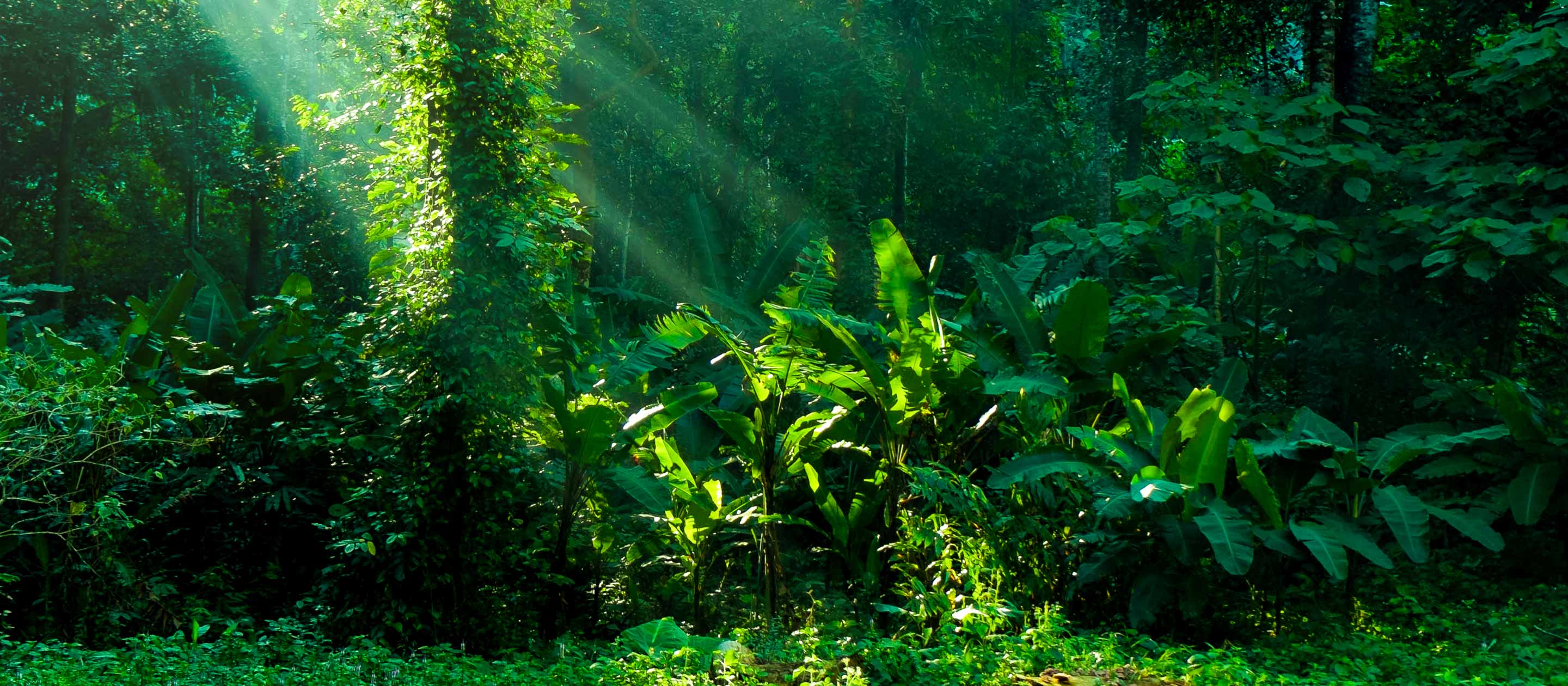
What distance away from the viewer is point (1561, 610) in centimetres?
688

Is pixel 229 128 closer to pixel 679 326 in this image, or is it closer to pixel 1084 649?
pixel 679 326

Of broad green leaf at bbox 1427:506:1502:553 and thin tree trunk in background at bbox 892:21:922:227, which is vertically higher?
thin tree trunk in background at bbox 892:21:922:227

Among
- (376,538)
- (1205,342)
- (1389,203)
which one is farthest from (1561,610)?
(376,538)

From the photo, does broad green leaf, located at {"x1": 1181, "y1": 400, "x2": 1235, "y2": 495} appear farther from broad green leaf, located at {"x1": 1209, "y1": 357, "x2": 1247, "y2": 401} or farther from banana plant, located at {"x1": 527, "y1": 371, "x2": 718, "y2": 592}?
banana plant, located at {"x1": 527, "y1": 371, "x2": 718, "y2": 592}

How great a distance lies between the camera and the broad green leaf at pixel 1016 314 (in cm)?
809

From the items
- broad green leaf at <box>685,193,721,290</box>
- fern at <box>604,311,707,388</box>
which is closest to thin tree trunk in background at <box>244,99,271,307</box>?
broad green leaf at <box>685,193,721,290</box>

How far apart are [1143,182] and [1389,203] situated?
8.19 ft

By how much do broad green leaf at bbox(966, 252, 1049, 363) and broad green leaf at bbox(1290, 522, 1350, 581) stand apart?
2.18 meters

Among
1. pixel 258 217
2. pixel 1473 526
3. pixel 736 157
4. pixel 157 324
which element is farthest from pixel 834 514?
pixel 258 217

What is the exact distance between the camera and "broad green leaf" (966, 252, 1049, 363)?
8086mm

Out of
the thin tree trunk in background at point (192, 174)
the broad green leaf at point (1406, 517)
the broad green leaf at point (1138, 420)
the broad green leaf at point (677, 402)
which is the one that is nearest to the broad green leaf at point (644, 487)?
the broad green leaf at point (677, 402)

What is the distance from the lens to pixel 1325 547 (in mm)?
6281

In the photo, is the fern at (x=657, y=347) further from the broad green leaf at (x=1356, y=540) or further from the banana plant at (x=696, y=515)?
the broad green leaf at (x=1356, y=540)

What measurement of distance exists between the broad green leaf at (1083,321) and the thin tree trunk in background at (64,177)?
15.5 meters
